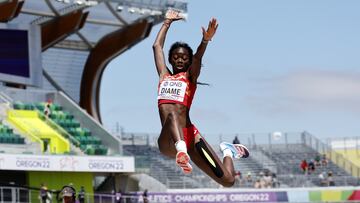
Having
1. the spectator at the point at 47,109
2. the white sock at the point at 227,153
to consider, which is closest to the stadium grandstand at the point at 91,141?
the spectator at the point at 47,109

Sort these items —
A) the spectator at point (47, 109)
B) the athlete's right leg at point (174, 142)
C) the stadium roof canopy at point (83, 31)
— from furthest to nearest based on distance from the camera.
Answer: the stadium roof canopy at point (83, 31) < the spectator at point (47, 109) < the athlete's right leg at point (174, 142)

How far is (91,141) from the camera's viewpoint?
50.1 meters

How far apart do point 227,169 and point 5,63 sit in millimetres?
41010

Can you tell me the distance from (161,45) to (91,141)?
36577mm

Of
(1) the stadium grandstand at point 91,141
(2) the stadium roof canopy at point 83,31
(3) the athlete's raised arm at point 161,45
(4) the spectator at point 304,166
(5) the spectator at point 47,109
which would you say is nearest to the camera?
(3) the athlete's raised arm at point 161,45

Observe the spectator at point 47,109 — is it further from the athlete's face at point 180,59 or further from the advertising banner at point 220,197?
the athlete's face at point 180,59

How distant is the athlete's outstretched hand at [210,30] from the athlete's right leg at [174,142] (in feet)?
3.55

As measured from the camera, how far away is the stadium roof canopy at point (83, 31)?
177ft

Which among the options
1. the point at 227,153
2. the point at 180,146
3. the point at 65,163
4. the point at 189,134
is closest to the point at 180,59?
the point at 189,134

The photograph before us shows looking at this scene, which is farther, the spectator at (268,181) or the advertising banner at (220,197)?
the spectator at (268,181)

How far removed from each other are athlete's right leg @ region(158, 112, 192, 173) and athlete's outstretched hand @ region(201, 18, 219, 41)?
42.6 inches

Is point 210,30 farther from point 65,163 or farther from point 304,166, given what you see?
point 304,166

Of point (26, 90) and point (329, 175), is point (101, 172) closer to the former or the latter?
point (26, 90)

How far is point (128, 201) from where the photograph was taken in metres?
41.5
